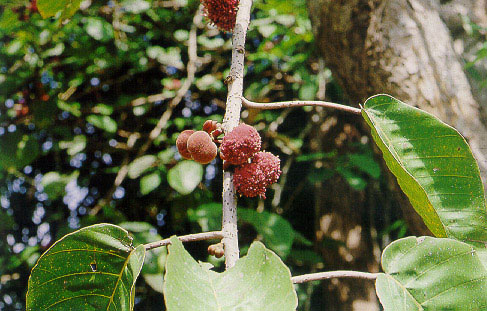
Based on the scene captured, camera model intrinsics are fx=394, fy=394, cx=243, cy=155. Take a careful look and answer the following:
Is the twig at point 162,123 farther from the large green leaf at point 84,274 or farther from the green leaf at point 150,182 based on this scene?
the large green leaf at point 84,274

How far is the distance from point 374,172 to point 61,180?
135 cm

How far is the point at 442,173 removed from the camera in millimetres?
684

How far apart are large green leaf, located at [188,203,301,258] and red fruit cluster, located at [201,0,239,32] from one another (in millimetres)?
809

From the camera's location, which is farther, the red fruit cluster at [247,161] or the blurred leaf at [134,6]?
the blurred leaf at [134,6]

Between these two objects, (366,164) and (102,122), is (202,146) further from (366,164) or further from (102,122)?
(102,122)

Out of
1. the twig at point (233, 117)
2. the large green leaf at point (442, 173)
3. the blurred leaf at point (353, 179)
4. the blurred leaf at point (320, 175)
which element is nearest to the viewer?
the twig at point (233, 117)

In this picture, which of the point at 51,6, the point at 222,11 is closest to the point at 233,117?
the point at 222,11

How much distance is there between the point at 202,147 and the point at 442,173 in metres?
0.42

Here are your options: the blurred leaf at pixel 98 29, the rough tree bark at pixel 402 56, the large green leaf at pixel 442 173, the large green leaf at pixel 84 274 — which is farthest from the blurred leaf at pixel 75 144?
the large green leaf at pixel 442 173

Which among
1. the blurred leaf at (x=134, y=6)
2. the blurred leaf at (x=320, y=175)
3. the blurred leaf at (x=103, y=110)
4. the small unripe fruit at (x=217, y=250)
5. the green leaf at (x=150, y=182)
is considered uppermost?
the small unripe fruit at (x=217, y=250)

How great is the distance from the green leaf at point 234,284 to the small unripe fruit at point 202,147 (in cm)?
24

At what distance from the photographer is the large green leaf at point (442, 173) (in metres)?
0.68

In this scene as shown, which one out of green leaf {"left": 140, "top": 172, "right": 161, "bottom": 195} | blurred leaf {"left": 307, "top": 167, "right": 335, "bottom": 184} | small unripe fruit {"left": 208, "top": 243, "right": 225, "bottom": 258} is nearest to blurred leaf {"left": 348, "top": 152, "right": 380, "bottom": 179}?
blurred leaf {"left": 307, "top": 167, "right": 335, "bottom": 184}

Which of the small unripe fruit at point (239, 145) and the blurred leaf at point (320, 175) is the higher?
the small unripe fruit at point (239, 145)
